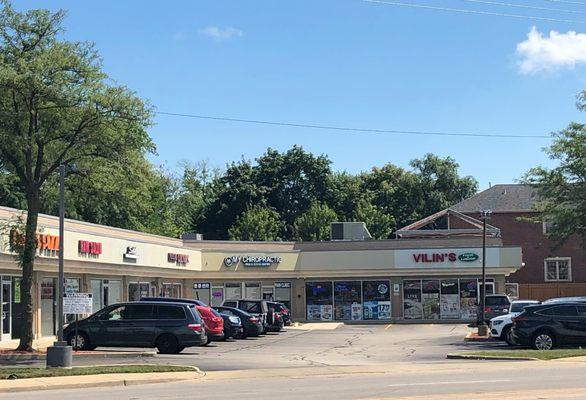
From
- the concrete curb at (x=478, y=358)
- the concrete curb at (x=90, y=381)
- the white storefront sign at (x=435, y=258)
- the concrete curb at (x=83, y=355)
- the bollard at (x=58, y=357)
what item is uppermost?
the white storefront sign at (x=435, y=258)

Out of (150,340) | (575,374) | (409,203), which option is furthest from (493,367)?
(409,203)

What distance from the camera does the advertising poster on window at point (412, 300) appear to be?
49.6m

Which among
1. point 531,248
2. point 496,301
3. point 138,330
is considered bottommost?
point 138,330

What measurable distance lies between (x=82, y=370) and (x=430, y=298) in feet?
110

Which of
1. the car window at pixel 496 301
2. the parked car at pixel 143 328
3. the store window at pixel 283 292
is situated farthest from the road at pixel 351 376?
the store window at pixel 283 292

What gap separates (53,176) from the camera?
27547 millimetres

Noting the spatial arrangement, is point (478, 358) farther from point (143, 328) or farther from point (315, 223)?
point (315, 223)

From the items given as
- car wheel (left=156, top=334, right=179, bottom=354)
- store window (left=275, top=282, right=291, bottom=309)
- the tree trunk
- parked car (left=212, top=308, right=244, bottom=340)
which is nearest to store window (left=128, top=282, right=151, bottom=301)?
parked car (left=212, top=308, right=244, bottom=340)

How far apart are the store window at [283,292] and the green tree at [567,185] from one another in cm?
1894

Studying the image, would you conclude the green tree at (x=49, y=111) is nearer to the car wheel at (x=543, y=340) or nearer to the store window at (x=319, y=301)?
the car wheel at (x=543, y=340)

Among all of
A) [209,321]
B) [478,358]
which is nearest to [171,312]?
[209,321]

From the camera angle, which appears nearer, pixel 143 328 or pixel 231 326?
pixel 143 328

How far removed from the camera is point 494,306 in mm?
Answer: 38188

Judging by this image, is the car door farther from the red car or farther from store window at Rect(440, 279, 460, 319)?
store window at Rect(440, 279, 460, 319)
